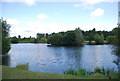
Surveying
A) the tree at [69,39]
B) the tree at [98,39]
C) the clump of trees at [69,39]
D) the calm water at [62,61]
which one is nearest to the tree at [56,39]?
the clump of trees at [69,39]

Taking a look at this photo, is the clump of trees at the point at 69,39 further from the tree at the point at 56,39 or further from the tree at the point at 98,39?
the tree at the point at 98,39

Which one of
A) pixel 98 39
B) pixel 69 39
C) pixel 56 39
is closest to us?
pixel 69 39

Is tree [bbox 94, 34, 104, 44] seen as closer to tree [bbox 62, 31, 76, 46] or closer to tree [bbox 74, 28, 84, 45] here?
tree [bbox 74, 28, 84, 45]

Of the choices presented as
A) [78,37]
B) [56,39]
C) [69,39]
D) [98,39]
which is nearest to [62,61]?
[78,37]

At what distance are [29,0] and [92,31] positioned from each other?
69.1 meters

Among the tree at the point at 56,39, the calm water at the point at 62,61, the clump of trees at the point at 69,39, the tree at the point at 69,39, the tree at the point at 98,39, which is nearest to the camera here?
the calm water at the point at 62,61

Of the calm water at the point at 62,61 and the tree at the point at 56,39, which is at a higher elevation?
the tree at the point at 56,39

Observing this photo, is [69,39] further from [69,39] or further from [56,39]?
[56,39]

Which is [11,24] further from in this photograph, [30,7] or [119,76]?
[119,76]

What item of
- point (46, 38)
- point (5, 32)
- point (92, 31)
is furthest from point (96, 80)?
point (92, 31)

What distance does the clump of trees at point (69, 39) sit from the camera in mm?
57156

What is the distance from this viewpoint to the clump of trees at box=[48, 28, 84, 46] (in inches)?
2250

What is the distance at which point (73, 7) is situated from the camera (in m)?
16.2

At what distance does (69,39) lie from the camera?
59.2 meters
